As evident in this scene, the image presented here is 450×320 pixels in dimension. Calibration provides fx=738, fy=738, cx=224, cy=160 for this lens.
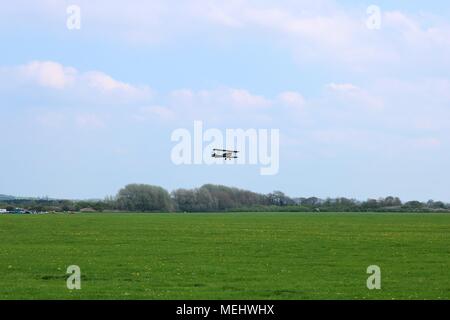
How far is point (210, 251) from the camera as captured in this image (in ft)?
127

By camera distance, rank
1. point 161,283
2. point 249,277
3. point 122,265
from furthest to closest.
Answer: point 122,265 < point 249,277 < point 161,283

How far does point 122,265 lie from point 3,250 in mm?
11133

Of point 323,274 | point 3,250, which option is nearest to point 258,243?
point 3,250

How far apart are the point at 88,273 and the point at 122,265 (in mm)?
3197

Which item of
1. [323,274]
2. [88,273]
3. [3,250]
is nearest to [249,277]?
[323,274]

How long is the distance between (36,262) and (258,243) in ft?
57.1
